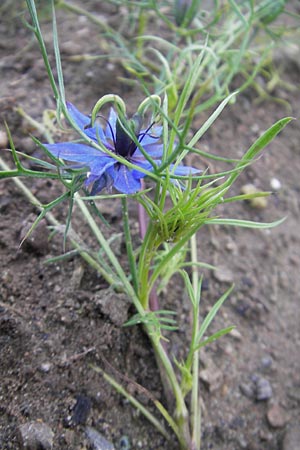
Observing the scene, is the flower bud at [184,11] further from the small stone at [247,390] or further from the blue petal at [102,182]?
the small stone at [247,390]

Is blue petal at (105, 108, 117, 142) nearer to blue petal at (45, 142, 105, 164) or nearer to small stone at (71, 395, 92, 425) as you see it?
blue petal at (45, 142, 105, 164)

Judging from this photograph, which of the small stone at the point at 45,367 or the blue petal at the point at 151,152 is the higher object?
the blue petal at the point at 151,152

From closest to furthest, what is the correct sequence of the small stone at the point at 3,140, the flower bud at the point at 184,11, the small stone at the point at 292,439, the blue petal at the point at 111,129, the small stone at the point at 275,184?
the blue petal at the point at 111,129
the small stone at the point at 292,439
the small stone at the point at 3,140
the flower bud at the point at 184,11
the small stone at the point at 275,184

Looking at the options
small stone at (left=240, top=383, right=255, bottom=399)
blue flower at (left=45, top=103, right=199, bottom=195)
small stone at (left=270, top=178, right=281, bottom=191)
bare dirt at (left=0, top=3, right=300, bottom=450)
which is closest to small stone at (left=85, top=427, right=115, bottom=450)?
bare dirt at (left=0, top=3, right=300, bottom=450)

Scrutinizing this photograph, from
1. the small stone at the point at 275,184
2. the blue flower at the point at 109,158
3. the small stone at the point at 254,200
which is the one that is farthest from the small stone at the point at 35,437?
the small stone at the point at 275,184

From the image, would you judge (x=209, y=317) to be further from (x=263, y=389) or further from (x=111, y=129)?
(x=111, y=129)

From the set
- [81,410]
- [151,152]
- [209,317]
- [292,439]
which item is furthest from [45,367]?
[292,439]

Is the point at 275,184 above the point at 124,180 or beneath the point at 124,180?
beneath

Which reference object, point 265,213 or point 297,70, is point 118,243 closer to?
point 265,213
